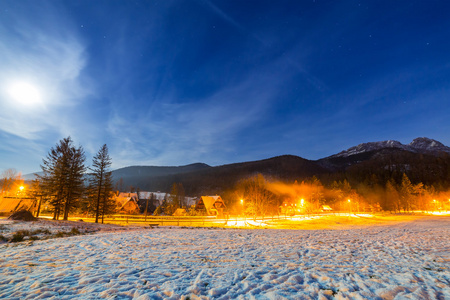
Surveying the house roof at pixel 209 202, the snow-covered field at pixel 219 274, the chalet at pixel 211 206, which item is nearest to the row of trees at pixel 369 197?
the chalet at pixel 211 206

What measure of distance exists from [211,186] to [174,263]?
584 feet

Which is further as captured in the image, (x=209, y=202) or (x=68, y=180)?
(x=209, y=202)

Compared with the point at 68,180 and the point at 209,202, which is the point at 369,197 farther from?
the point at 68,180

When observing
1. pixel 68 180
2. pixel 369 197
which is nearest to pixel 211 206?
pixel 68 180

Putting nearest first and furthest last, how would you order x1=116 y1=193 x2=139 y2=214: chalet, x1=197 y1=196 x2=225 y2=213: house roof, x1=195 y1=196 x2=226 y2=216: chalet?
x1=195 y1=196 x2=226 y2=216: chalet → x1=197 y1=196 x2=225 y2=213: house roof → x1=116 y1=193 x2=139 y2=214: chalet

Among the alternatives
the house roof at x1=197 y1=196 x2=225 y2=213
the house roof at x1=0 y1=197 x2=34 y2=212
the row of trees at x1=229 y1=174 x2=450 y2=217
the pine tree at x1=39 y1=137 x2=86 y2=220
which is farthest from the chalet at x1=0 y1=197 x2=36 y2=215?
the row of trees at x1=229 y1=174 x2=450 y2=217

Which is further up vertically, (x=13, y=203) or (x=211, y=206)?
(x=13, y=203)

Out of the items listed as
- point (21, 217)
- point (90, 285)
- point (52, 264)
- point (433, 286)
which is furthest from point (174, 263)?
point (21, 217)

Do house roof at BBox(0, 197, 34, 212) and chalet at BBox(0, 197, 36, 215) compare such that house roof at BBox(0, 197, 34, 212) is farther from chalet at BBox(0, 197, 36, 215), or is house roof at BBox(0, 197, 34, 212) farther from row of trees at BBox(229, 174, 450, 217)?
row of trees at BBox(229, 174, 450, 217)

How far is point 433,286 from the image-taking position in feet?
17.1

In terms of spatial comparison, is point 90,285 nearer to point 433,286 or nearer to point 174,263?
point 174,263

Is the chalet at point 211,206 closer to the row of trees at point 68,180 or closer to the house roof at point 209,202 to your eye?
the house roof at point 209,202

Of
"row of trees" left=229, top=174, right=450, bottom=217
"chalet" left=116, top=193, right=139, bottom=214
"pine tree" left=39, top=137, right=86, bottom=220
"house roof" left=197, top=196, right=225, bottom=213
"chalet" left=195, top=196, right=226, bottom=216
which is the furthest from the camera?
"row of trees" left=229, top=174, right=450, bottom=217

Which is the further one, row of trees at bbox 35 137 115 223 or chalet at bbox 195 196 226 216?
chalet at bbox 195 196 226 216
